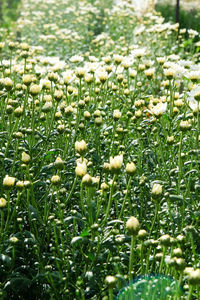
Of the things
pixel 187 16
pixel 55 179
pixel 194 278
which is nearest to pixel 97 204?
pixel 55 179

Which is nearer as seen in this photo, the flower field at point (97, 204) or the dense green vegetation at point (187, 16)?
the flower field at point (97, 204)

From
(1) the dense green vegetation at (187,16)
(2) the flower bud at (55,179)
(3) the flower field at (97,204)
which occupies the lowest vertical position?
(3) the flower field at (97,204)

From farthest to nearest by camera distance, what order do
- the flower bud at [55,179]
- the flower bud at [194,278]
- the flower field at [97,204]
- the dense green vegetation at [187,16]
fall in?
the dense green vegetation at [187,16], the flower bud at [55,179], the flower field at [97,204], the flower bud at [194,278]

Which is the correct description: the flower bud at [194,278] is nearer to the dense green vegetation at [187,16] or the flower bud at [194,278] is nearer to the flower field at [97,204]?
the flower field at [97,204]

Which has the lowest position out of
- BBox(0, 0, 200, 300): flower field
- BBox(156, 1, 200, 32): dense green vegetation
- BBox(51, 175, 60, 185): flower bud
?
BBox(0, 0, 200, 300): flower field

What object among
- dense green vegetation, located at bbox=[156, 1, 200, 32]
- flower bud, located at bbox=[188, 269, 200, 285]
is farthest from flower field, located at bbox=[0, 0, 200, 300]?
dense green vegetation, located at bbox=[156, 1, 200, 32]

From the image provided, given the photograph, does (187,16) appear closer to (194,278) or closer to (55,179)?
(55,179)

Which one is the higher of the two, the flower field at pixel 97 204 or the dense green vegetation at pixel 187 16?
the dense green vegetation at pixel 187 16

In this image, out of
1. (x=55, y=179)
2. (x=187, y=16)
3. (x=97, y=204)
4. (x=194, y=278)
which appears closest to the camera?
(x=194, y=278)

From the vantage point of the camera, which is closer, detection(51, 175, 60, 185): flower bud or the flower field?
the flower field

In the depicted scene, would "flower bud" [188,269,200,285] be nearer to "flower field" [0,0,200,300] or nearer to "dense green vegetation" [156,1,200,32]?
"flower field" [0,0,200,300]

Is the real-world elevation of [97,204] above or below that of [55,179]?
below

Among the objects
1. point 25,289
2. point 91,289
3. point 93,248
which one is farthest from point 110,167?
point 25,289

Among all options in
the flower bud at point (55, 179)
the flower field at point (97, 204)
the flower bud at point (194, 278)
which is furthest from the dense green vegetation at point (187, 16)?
the flower bud at point (194, 278)
